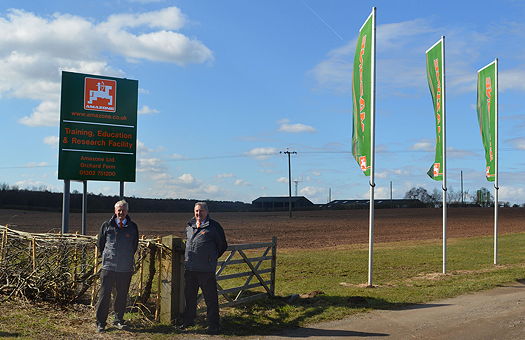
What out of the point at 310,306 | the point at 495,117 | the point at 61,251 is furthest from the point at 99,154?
the point at 495,117

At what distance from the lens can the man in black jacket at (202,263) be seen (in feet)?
25.2

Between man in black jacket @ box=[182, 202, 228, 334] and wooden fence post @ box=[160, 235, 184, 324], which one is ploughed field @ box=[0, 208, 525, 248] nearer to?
wooden fence post @ box=[160, 235, 184, 324]

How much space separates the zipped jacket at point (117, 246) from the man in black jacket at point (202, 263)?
2.57ft

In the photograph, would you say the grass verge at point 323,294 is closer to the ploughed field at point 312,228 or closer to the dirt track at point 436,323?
the dirt track at point 436,323

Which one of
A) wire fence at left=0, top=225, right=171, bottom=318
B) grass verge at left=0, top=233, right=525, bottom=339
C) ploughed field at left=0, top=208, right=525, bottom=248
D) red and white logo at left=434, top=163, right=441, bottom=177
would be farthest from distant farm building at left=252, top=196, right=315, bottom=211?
wire fence at left=0, top=225, right=171, bottom=318

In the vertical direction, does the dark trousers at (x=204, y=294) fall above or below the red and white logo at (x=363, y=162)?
below

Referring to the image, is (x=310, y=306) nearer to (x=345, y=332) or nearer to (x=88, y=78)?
(x=345, y=332)

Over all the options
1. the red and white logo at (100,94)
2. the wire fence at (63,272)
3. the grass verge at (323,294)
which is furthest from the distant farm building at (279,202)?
the wire fence at (63,272)

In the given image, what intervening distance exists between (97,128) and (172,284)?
468 cm

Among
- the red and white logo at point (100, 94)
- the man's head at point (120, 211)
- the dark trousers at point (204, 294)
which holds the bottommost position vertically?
the dark trousers at point (204, 294)

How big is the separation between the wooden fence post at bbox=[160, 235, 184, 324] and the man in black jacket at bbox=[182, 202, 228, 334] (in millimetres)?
316

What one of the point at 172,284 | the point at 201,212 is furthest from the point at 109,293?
the point at 201,212

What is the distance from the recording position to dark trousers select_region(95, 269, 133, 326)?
7629 mm

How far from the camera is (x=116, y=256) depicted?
763cm
